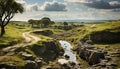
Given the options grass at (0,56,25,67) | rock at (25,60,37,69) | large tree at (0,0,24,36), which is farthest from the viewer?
large tree at (0,0,24,36)

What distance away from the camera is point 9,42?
8600cm

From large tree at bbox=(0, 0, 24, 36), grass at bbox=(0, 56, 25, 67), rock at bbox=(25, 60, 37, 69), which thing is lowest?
rock at bbox=(25, 60, 37, 69)

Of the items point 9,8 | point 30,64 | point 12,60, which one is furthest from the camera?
point 9,8

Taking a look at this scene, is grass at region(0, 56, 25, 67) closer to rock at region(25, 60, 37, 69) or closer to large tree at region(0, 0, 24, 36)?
rock at region(25, 60, 37, 69)

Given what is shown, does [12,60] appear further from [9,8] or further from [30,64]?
[9,8]

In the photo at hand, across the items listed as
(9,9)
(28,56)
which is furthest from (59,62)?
(9,9)

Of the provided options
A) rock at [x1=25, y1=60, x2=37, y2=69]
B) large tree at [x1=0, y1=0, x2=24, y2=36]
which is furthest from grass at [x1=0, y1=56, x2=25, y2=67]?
large tree at [x1=0, y1=0, x2=24, y2=36]

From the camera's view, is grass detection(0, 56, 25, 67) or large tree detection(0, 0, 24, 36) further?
large tree detection(0, 0, 24, 36)

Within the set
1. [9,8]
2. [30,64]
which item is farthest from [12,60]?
[9,8]

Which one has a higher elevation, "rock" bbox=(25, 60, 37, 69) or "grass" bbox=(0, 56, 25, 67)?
"grass" bbox=(0, 56, 25, 67)

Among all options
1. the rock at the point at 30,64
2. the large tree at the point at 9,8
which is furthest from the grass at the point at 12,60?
the large tree at the point at 9,8

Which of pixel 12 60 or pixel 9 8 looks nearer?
pixel 12 60

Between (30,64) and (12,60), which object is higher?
(12,60)

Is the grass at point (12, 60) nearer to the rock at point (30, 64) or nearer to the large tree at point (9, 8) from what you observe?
the rock at point (30, 64)
